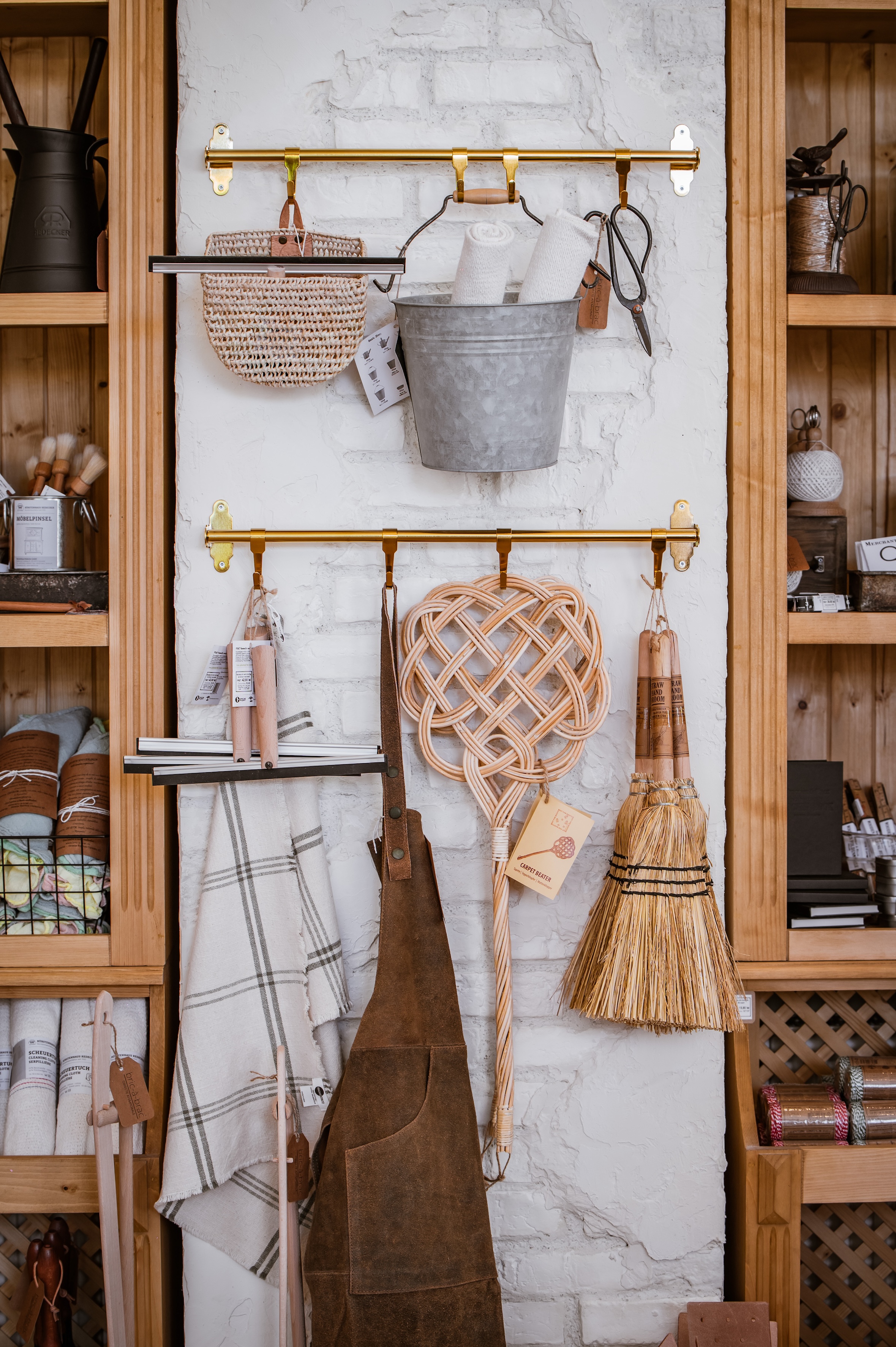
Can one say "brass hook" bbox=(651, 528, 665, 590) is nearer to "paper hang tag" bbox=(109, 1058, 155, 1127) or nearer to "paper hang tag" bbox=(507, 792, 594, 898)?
"paper hang tag" bbox=(507, 792, 594, 898)

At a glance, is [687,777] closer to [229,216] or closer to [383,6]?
[229,216]

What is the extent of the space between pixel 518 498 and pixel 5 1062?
3.69 ft

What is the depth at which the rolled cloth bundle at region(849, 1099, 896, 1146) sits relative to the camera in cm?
148

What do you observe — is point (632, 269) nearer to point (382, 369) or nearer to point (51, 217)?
point (382, 369)

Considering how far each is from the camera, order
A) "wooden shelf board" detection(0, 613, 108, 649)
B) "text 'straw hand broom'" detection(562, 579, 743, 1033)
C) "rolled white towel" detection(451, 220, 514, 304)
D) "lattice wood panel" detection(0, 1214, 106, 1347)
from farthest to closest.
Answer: "lattice wood panel" detection(0, 1214, 106, 1347), "wooden shelf board" detection(0, 613, 108, 649), "text 'straw hand broom'" detection(562, 579, 743, 1033), "rolled white towel" detection(451, 220, 514, 304)

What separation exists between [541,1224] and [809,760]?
78 centimetres

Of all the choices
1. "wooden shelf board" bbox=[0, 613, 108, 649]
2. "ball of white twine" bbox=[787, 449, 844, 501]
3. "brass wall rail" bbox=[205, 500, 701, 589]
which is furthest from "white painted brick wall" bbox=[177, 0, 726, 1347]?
"ball of white twine" bbox=[787, 449, 844, 501]

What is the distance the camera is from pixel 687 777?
55.1 inches

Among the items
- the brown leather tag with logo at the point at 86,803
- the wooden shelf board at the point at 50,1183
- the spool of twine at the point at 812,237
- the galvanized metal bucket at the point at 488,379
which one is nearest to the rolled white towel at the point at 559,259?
the galvanized metal bucket at the point at 488,379

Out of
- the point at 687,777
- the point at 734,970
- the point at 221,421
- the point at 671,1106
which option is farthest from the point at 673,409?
the point at 671,1106

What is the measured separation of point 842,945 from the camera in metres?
1.49

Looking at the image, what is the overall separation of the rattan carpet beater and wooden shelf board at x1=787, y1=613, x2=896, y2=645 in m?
0.30

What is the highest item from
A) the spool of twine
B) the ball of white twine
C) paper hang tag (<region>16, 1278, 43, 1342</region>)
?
the spool of twine

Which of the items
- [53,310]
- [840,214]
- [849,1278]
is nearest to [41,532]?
[53,310]
